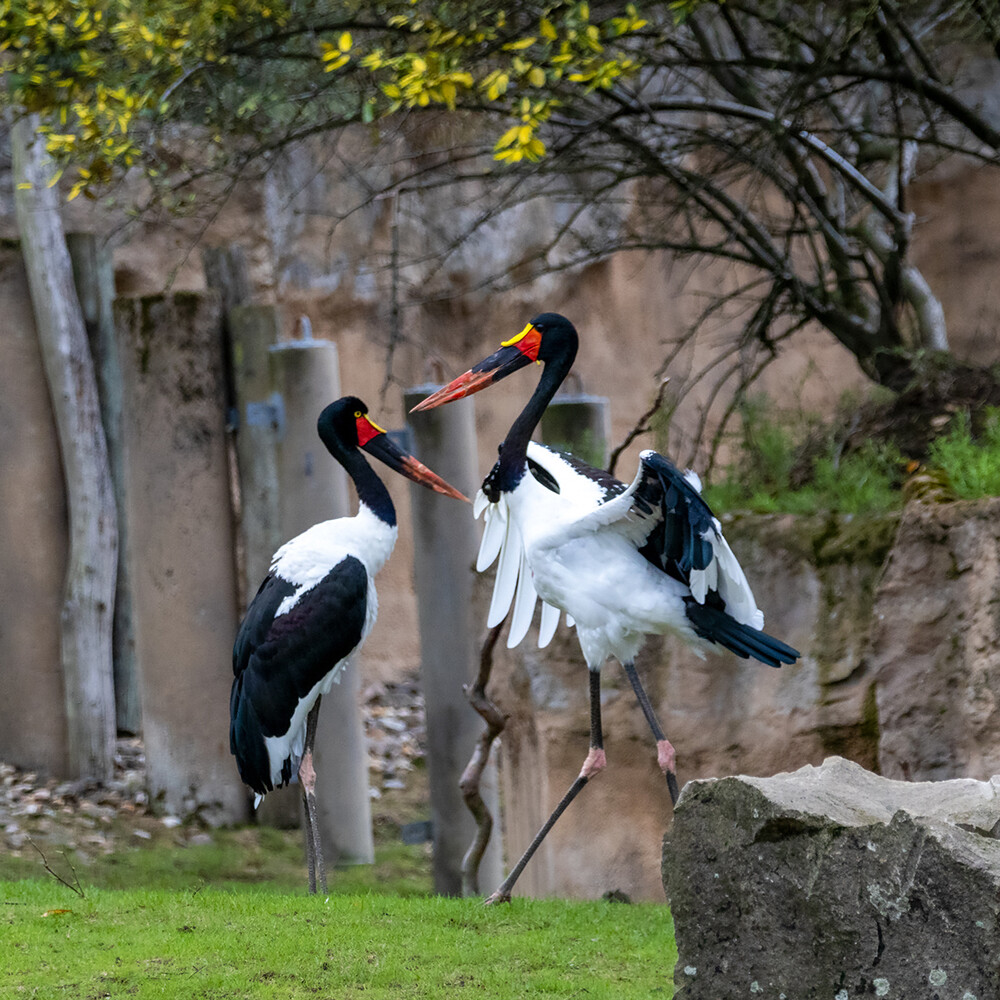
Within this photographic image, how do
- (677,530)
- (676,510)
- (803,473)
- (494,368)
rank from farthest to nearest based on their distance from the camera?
(803,473)
(494,368)
(677,530)
(676,510)

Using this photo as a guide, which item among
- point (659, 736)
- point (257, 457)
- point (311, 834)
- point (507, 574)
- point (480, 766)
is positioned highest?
point (257, 457)

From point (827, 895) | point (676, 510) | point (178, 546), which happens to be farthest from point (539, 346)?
point (178, 546)

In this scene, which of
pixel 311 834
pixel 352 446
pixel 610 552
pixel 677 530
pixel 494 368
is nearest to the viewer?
pixel 677 530

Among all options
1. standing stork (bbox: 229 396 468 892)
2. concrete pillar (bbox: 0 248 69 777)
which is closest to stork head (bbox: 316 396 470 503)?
standing stork (bbox: 229 396 468 892)

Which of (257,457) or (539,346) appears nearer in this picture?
(539,346)

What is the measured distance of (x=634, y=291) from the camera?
10.8m

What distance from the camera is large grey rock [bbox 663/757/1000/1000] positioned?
246 cm

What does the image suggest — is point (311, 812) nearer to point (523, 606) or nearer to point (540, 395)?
point (523, 606)

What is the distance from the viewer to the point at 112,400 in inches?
286

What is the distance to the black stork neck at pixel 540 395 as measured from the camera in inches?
167

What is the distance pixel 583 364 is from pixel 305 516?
15.9 feet

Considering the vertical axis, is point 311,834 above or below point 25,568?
A: below

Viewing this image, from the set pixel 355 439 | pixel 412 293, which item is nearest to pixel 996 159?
pixel 355 439

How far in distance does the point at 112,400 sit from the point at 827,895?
5.51 m
